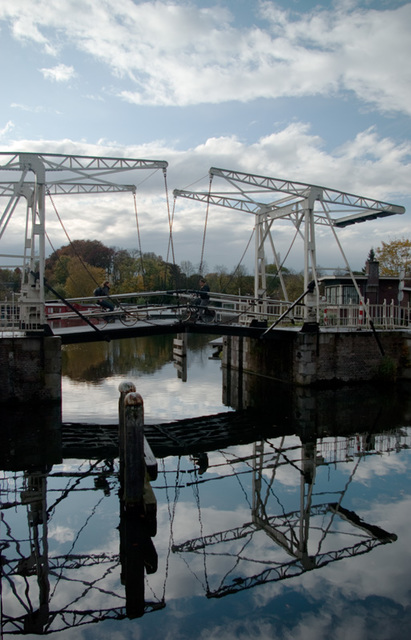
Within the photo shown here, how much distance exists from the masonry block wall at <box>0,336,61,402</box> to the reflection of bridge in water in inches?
66.7

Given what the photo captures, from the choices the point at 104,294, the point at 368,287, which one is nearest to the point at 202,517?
the point at 104,294

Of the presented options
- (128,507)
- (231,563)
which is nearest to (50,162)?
(128,507)

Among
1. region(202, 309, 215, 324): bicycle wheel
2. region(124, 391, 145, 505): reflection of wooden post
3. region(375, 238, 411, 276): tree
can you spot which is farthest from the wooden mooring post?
region(375, 238, 411, 276): tree

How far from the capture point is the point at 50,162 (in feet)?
Answer: 42.6

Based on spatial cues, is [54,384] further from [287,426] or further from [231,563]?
[231,563]

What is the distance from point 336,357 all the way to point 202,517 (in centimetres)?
1033

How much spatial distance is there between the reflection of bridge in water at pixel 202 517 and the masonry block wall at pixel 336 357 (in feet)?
12.8

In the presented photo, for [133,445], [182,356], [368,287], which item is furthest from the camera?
[368,287]

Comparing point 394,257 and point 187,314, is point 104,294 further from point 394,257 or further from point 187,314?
point 394,257

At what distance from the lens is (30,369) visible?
12.4 meters

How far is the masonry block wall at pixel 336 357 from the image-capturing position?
15359 millimetres

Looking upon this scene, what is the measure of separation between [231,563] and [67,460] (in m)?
4.34

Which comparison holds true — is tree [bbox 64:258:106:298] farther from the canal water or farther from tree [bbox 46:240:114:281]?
the canal water

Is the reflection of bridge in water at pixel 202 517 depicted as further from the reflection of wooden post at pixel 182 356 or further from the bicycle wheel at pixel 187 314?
the reflection of wooden post at pixel 182 356
